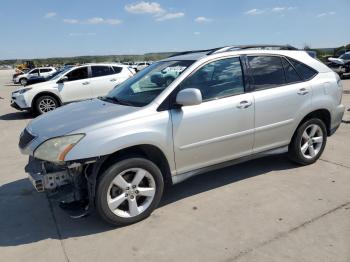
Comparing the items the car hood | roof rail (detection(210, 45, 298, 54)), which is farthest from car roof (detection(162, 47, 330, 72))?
the car hood

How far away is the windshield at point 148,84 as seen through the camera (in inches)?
161

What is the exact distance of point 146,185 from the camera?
3.87m

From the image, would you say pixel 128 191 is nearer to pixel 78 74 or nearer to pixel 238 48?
pixel 238 48

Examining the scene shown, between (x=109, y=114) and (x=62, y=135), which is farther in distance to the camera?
(x=109, y=114)

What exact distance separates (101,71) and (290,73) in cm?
816

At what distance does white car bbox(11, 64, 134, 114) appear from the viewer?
10992 mm

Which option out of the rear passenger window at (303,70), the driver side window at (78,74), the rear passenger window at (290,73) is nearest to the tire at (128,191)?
the rear passenger window at (290,73)

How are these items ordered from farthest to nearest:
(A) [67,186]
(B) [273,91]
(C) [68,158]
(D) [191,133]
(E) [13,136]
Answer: (E) [13,136], (B) [273,91], (D) [191,133], (A) [67,186], (C) [68,158]

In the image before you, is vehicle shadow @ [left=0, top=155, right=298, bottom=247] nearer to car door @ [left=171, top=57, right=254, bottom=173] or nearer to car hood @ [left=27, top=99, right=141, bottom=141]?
car door @ [left=171, top=57, right=254, bottom=173]

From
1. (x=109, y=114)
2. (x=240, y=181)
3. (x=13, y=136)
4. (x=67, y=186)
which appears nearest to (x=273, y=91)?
(x=240, y=181)

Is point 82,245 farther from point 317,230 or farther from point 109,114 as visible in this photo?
point 317,230

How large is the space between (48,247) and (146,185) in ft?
3.70

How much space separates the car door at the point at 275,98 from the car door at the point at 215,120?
166mm

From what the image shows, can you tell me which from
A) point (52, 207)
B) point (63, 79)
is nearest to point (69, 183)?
point (52, 207)
